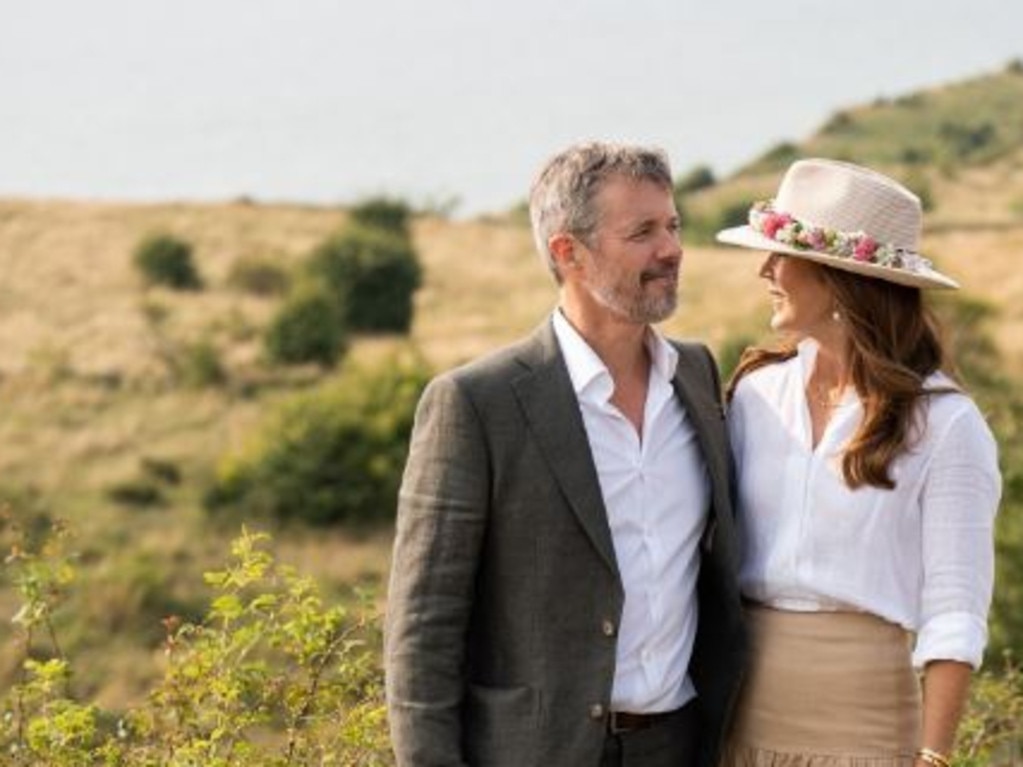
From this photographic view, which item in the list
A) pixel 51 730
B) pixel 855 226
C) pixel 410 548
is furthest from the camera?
pixel 51 730

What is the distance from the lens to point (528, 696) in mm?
3637

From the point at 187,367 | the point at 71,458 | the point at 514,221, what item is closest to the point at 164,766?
the point at 71,458

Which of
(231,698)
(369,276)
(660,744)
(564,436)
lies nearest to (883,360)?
(564,436)

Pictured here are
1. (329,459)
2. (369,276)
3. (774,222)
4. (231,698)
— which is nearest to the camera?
(774,222)

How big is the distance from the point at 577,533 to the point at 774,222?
83 centimetres

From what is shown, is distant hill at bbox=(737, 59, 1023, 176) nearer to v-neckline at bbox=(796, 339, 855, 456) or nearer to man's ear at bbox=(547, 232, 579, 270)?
v-neckline at bbox=(796, 339, 855, 456)

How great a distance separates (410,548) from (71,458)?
34117 millimetres

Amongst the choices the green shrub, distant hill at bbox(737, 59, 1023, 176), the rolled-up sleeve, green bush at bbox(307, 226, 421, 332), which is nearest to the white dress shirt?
the rolled-up sleeve

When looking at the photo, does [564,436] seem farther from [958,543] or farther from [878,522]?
[958,543]

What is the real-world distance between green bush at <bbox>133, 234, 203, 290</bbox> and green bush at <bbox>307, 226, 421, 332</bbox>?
13.5ft

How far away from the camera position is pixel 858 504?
371 centimetres

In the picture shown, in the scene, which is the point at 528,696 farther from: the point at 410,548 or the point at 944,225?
the point at 944,225

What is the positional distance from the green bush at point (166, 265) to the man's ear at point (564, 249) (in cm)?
4871

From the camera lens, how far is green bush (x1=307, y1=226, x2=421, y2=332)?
157 ft
